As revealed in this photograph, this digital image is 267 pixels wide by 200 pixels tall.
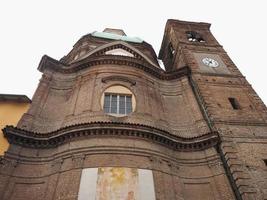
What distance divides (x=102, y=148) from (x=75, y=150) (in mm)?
1196

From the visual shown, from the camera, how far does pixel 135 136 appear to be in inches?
478

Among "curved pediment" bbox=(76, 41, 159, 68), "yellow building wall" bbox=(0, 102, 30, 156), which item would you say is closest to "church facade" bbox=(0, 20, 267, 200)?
"curved pediment" bbox=(76, 41, 159, 68)

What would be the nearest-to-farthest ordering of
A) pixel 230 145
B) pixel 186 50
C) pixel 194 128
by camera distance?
pixel 230 145 → pixel 194 128 → pixel 186 50

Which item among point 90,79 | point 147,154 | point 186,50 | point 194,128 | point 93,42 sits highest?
point 93,42

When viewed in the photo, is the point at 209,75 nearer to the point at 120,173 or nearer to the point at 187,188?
the point at 187,188

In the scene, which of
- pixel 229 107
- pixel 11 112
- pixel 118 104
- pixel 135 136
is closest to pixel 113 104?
pixel 118 104

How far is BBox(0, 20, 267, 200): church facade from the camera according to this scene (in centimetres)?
1066

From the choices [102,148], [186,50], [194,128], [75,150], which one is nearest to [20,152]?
[75,150]

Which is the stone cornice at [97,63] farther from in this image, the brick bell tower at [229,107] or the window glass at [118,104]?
the brick bell tower at [229,107]

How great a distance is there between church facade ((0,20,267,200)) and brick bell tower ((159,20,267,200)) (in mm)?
61

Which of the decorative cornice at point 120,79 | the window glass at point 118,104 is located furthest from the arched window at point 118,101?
the decorative cornice at point 120,79

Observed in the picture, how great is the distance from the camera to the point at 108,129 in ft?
39.2

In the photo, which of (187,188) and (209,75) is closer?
(187,188)

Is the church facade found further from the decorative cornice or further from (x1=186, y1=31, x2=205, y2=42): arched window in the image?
(x1=186, y1=31, x2=205, y2=42): arched window
